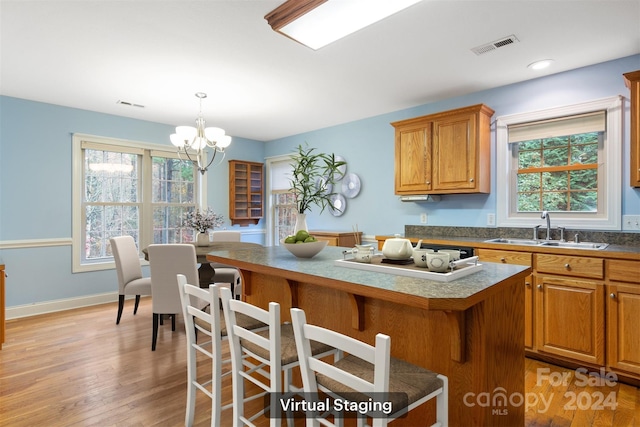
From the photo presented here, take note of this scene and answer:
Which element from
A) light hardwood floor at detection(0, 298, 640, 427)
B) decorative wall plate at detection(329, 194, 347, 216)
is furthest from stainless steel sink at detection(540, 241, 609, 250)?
decorative wall plate at detection(329, 194, 347, 216)

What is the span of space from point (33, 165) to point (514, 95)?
5369 millimetres

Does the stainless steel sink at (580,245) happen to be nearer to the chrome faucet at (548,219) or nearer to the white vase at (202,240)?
the chrome faucet at (548,219)

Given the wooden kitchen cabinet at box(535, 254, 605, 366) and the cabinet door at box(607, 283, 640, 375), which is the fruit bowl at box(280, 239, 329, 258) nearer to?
the wooden kitchen cabinet at box(535, 254, 605, 366)

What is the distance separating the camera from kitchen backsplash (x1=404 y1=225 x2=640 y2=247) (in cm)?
284

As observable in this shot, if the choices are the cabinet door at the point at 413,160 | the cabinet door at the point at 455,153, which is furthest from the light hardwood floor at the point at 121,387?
the cabinet door at the point at 413,160

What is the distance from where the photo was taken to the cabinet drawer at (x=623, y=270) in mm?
2326

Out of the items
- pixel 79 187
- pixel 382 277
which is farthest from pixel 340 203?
pixel 382 277

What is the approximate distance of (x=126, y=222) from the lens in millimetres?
4809

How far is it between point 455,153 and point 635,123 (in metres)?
1.37

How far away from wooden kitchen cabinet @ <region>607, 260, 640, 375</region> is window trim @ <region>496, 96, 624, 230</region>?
73 cm

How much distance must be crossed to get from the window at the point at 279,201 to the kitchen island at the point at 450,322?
13.5 feet

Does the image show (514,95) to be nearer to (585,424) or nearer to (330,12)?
(330,12)

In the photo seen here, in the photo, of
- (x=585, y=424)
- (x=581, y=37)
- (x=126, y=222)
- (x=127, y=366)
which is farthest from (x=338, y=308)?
(x=126, y=222)

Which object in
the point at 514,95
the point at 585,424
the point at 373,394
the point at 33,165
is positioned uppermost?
the point at 514,95
